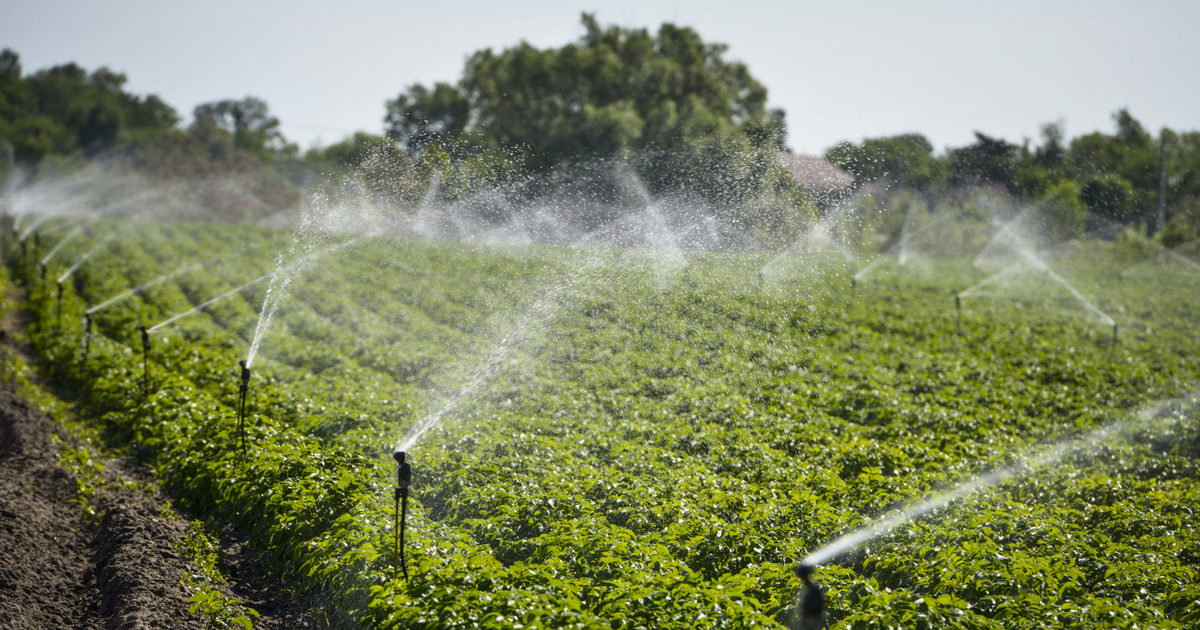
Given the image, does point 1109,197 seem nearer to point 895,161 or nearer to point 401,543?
point 895,161

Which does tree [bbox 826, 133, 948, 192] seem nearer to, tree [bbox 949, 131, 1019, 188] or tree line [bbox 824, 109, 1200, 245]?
tree line [bbox 824, 109, 1200, 245]

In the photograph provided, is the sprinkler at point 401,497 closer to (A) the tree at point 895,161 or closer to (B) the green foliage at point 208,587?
(B) the green foliage at point 208,587

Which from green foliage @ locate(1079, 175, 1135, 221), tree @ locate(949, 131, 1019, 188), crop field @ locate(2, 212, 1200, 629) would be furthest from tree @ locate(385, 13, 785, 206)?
green foliage @ locate(1079, 175, 1135, 221)

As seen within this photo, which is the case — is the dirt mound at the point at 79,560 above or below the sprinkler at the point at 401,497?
below

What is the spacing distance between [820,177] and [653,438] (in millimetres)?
3724

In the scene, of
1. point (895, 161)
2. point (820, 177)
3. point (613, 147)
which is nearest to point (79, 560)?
point (820, 177)

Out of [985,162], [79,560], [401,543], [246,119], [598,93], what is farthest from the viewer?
[246,119]

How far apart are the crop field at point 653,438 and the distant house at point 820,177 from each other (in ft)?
3.15

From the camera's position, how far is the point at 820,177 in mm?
9734

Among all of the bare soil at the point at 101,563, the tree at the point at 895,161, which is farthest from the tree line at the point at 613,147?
the bare soil at the point at 101,563

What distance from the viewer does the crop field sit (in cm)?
531

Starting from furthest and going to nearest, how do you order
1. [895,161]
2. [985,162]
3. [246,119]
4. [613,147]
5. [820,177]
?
[246,119] < [985,162] < [613,147] < [895,161] < [820,177]

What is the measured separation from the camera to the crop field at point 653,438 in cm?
531

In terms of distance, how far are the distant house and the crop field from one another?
3.15ft
